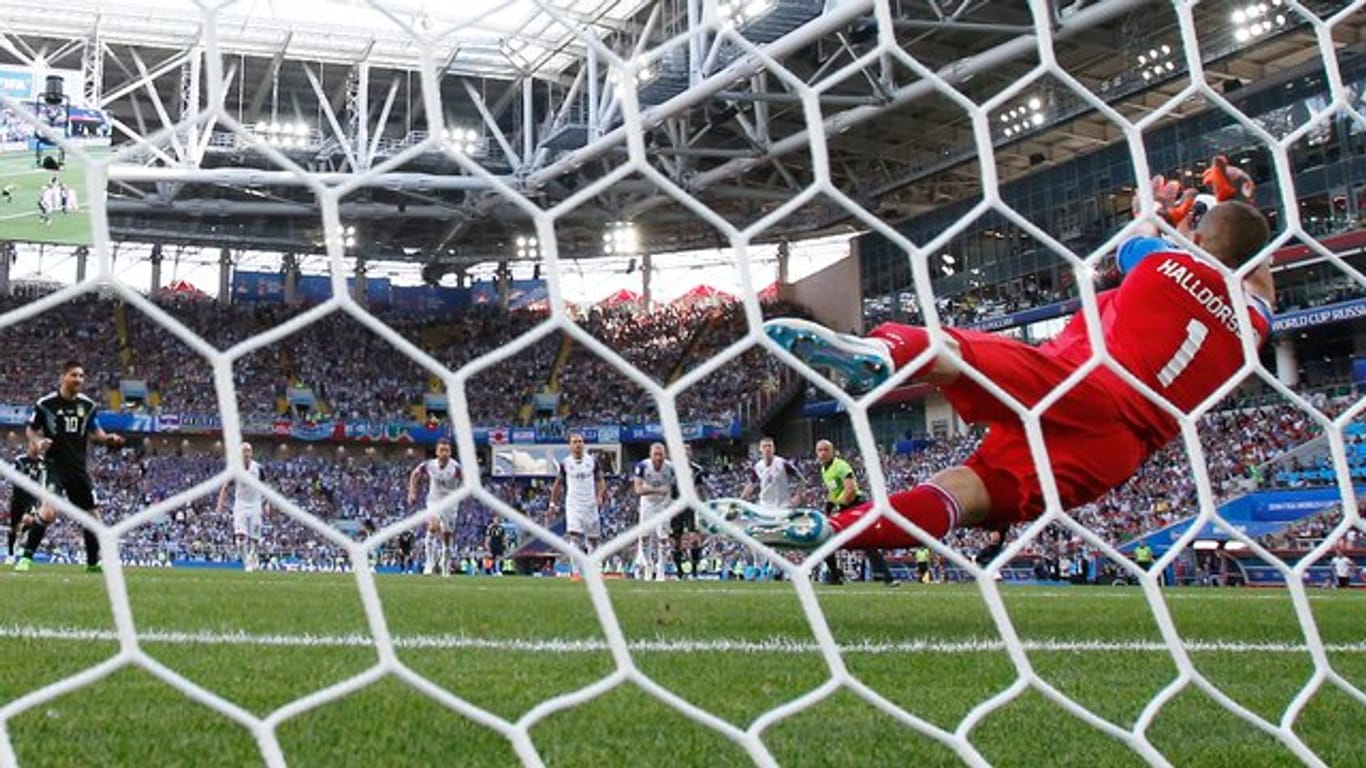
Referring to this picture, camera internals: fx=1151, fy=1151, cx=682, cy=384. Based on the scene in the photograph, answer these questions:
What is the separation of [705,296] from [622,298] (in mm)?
3882

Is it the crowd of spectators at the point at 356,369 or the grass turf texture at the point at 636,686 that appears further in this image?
the crowd of spectators at the point at 356,369

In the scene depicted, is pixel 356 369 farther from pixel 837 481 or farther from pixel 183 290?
pixel 837 481

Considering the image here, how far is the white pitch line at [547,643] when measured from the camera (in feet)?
10.7

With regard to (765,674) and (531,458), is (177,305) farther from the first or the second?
(765,674)

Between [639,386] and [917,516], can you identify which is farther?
[917,516]

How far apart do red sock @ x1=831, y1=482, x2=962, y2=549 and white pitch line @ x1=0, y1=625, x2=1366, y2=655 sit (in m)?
0.37

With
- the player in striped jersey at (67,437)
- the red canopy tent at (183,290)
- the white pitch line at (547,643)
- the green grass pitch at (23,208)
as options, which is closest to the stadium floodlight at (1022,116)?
the green grass pitch at (23,208)

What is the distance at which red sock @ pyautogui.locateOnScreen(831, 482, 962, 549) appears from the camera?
10.6 feet

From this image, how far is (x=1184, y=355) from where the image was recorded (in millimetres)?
3221

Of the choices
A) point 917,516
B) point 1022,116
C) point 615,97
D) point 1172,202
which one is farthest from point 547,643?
point 1022,116

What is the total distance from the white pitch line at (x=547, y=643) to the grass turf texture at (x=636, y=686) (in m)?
0.02

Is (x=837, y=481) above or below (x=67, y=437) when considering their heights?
below

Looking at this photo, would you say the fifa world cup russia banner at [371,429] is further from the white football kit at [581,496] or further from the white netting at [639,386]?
the white netting at [639,386]

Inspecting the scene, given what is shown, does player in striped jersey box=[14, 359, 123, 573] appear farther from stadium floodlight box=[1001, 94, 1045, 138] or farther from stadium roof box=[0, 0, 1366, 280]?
stadium floodlight box=[1001, 94, 1045, 138]
